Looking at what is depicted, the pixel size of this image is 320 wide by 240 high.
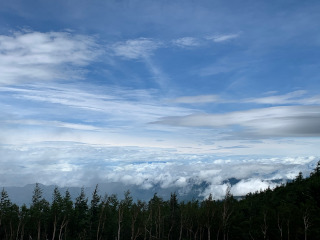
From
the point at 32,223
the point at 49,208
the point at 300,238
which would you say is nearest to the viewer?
the point at 300,238

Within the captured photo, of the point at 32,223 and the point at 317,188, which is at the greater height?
the point at 317,188

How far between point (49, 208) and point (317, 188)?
97.0 metres

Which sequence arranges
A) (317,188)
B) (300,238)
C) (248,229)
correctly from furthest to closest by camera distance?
(317,188) → (248,229) → (300,238)

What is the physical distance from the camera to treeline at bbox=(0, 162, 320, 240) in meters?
88.8

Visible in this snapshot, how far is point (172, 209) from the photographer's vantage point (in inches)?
4978

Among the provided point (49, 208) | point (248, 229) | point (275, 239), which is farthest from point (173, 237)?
point (49, 208)

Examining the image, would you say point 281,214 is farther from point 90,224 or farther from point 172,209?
point 90,224

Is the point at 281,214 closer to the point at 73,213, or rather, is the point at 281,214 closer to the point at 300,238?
the point at 300,238

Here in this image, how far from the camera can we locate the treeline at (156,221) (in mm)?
88750

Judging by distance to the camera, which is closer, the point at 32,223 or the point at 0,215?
the point at 0,215

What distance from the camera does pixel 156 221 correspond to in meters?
101

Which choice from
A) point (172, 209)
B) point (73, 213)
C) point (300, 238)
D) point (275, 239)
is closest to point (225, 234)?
point (275, 239)

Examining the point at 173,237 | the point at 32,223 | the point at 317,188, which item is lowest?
the point at 173,237

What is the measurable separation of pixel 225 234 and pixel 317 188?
152 feet
